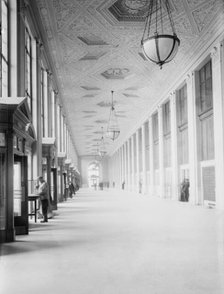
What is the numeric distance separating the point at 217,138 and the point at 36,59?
22.9ft

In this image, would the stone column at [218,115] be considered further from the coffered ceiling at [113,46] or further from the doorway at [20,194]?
the doorway at [20,194]

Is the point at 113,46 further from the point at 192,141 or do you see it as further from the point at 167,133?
the point at 167,133

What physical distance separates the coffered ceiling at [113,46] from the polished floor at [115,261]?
6965 millimetres

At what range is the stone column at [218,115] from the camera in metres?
13.1

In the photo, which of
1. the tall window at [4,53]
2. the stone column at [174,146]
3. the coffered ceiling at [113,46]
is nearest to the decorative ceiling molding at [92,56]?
the coffered ceiling at [113,46]

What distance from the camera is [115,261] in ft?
16.8

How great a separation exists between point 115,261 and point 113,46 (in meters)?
11.1

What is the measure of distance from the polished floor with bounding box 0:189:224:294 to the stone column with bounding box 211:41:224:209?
4925 mm

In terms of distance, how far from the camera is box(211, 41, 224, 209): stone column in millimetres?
13141

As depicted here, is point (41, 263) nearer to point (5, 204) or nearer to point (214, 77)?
point (5, 204)

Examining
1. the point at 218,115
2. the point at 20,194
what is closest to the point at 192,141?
the point at 218,115

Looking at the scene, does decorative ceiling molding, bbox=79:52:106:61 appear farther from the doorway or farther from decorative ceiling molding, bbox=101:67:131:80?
the doorway

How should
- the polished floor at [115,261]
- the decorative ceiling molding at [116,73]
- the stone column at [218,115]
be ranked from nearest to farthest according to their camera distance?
the polished floor at [115,261]
the stone column at [218,115]
the decorative ceiling molding at [116,73]

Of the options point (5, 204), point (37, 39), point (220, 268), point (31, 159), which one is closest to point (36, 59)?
point (37, 39)
